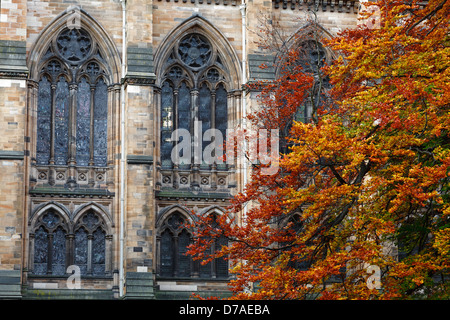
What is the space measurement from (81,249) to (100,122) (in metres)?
4.35

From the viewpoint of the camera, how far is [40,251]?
93.1 feet

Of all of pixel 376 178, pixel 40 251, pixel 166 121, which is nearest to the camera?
pixel 376 178

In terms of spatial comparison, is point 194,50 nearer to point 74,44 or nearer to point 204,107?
point 204,107

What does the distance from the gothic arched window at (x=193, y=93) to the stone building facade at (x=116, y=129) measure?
4cm

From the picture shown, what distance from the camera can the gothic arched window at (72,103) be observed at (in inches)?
1151

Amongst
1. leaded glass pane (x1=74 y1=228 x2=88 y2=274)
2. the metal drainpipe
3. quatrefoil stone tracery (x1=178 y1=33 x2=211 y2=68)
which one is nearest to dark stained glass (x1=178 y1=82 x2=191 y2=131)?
quatrefoil stone tracery (x1=178 y1=33 x2=211 y2=68)

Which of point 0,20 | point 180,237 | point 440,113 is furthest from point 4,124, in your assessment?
point 440,113

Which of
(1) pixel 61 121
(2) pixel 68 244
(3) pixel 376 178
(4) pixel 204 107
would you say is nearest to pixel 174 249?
(2) pixel 68 244

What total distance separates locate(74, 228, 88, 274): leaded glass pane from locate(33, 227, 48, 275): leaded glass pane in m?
0.98

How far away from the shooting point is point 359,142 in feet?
65.1

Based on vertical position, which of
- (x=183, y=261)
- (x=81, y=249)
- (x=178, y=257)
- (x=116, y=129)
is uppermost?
(x=116, y=129)

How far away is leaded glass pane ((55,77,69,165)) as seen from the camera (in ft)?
96.1

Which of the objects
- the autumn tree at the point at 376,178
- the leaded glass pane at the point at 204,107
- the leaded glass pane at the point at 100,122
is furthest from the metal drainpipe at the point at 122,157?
the autumn tree at the point at 376,178
